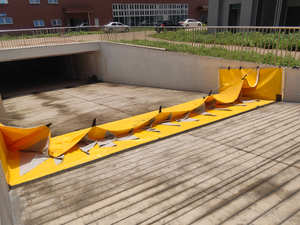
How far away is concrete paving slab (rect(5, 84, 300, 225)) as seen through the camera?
10.9 ft

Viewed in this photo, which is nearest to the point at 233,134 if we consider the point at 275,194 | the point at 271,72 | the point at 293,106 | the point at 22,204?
the point at 275,194

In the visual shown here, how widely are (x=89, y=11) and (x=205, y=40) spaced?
1222 inches

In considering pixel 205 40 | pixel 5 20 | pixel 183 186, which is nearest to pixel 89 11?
pixel 5 20

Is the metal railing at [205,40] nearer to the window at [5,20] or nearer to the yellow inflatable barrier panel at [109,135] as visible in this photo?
the yellow inflatable barrier panel at [109,135]

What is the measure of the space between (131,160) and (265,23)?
16743 mm

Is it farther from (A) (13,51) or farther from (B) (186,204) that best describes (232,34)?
(A) (13,51)

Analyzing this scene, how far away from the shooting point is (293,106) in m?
7.23

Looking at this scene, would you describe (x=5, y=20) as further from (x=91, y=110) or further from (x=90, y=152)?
(x=90, y=152)

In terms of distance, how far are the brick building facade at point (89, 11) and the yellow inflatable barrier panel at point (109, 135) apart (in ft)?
107

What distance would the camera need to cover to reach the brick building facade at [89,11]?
31672 mm

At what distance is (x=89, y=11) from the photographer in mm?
36062

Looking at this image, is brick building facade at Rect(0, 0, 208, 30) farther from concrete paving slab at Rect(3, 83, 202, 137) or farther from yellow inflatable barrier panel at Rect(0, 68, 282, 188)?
yellow inflatable barrier panel at Rect(0, 68, 282, 188)

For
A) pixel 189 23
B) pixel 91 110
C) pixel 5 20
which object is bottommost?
pixel 91 110

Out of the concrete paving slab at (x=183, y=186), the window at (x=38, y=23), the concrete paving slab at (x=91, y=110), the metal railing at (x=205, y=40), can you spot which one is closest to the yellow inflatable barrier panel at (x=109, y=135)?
the concrete paving slab at (x=183, y=186)
